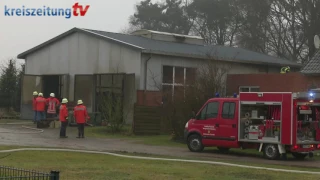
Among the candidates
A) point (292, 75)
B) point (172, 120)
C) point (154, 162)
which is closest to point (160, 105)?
point (172, 120)

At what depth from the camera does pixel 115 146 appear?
20.6m

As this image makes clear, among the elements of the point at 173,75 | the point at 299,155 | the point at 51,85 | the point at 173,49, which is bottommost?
the point at 299,155

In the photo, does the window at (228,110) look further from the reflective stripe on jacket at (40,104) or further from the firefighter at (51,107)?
the firefighter at (51,107)

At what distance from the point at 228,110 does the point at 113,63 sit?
15520 millimetres

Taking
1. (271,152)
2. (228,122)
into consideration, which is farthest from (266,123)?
(228,122)

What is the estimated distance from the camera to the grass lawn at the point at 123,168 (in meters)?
11.9

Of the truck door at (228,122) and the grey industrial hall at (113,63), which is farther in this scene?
the grey industrial hall at (113,63)

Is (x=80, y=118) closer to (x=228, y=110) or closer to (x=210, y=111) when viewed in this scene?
(x=210, y=111)

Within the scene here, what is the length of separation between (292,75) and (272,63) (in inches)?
308

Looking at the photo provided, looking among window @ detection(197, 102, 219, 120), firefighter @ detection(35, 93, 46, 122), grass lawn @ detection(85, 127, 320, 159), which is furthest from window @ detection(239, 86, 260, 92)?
window @ detection(197, 102, 219, 120)

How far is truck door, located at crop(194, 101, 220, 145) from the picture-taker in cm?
1906

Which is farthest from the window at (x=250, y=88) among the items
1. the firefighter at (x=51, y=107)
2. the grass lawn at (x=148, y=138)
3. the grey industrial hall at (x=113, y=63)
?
the firefighter at (x=51, y=107)

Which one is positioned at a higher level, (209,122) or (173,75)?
(173,75)

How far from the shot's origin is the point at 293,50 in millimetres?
50625
